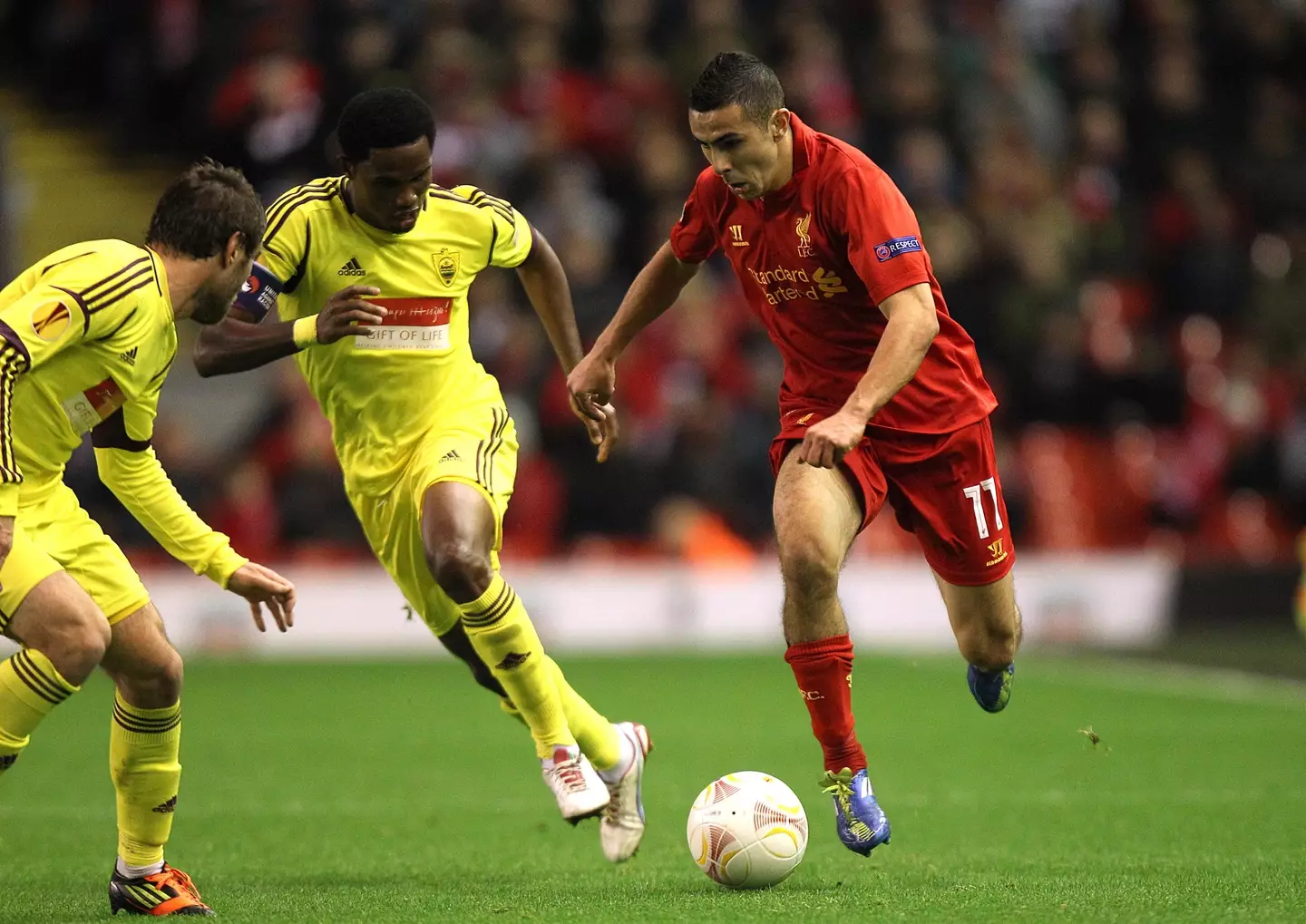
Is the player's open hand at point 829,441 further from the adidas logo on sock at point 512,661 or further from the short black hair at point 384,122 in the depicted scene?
the short black hair at point 384,122

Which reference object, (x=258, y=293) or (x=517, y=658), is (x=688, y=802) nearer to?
(x=517, y=658)

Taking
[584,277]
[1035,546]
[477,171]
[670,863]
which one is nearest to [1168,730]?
[670,863]

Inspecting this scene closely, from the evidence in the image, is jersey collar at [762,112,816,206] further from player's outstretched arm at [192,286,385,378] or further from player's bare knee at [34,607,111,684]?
player's bare knee at [34,607,111,684]

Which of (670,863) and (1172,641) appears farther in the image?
(1172,641)

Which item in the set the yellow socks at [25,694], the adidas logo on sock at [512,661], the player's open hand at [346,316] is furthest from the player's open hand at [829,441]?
the yellow socks at [25,694]

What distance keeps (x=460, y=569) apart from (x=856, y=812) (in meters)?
1.45

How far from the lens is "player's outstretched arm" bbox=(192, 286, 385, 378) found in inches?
224

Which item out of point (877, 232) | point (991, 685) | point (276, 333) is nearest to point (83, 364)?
point (276, 333)

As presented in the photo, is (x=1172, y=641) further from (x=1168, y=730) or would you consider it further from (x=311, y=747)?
(x=311, y=747)

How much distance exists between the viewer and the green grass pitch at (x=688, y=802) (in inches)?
210

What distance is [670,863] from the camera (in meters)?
6.27

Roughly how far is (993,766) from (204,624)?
7.17 m

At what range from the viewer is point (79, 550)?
5.23m

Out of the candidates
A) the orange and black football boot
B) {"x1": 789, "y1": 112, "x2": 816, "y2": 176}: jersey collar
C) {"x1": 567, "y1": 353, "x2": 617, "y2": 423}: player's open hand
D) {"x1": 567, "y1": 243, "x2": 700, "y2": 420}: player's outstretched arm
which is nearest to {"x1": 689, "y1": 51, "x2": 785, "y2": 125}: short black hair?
{"x1": 789, "y1": 112, "x2": 816, "y2": 176}: jersey collar
